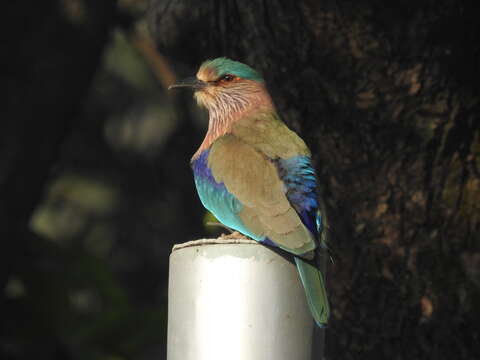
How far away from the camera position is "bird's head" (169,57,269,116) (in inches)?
212

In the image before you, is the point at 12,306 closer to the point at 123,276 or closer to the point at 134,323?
the point at 134,323

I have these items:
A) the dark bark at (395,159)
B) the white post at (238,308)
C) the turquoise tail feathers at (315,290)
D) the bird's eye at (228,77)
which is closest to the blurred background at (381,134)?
the dark bark at (395,159)

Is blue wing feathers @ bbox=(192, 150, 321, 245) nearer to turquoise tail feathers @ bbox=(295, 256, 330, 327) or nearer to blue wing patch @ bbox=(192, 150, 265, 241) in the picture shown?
blue wing patch @ bbox=(192, 150, 265, 241)

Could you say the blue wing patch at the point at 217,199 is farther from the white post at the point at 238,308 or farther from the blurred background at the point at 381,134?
the blurred background at the point at 381,134

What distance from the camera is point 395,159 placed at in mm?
5156

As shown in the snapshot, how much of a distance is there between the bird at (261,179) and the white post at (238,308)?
14 centimetres

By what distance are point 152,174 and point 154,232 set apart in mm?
588

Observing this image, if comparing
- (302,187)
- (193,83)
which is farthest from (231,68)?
(302,187)

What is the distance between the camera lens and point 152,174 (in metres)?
10.8

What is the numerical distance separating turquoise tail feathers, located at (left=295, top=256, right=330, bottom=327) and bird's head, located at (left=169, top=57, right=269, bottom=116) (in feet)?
5.64

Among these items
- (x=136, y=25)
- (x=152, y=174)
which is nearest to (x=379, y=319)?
(x=136, y=25)

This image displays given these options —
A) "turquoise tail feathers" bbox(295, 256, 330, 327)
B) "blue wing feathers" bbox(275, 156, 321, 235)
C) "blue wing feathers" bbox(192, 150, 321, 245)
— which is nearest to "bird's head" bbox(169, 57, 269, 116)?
"blue wing feathers" bbox(192, 150, 321, 245)

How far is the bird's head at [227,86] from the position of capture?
5391mm

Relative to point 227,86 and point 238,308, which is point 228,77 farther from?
point 238,308
